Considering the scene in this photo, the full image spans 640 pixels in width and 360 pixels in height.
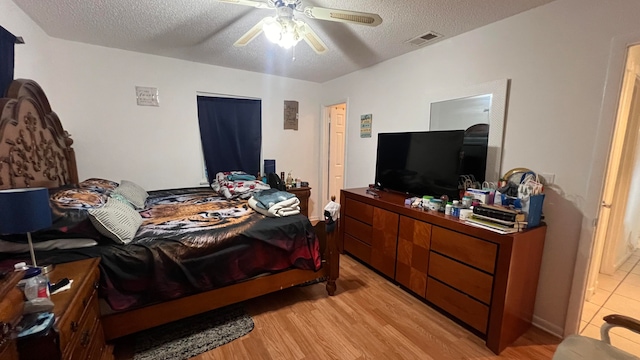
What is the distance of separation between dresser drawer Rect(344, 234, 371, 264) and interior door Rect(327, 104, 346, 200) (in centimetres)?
152

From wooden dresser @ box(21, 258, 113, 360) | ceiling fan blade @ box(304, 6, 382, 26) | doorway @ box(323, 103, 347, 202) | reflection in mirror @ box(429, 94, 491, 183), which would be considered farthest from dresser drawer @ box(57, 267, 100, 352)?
doorway @ box(323, 103, 347, 202)

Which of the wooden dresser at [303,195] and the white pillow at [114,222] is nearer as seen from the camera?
the white pillow at [114,222]

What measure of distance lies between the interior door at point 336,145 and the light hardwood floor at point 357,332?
8.08 feet

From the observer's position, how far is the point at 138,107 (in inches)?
126

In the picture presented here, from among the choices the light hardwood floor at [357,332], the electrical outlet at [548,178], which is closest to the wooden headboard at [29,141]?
the light hardwood floor at [357,332]

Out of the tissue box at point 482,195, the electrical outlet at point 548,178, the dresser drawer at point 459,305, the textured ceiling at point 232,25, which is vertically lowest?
the dresser drawer at point 459,305

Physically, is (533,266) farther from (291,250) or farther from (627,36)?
(291,250)

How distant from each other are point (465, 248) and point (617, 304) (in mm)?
1729

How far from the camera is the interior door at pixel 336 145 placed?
15.0ft

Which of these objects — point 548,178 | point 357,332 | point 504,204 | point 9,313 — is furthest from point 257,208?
point 548,178

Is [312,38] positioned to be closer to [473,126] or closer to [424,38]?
[424,38]

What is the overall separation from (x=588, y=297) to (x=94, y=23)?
16.9 ft

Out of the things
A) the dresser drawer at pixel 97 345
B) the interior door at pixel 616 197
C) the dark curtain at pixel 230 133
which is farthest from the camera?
the dark curtain at pixel 230 133

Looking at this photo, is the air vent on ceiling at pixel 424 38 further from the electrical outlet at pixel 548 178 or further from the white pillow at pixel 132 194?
the white pillow at pixel 132 194
